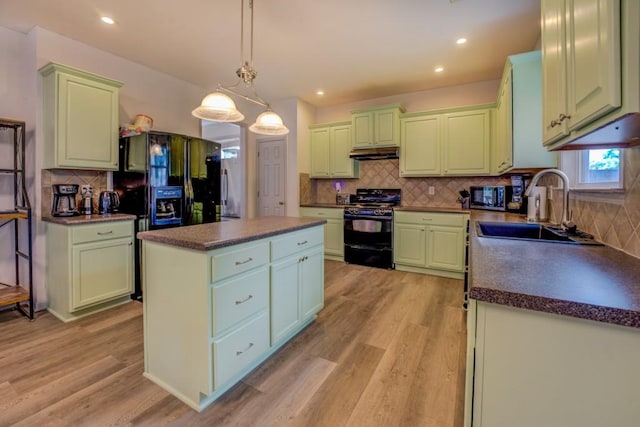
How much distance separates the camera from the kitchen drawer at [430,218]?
12.2ft

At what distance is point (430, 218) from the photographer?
389 cm

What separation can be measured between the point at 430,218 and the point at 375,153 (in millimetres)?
1253

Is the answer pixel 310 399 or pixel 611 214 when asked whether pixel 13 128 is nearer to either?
pixel 310 399

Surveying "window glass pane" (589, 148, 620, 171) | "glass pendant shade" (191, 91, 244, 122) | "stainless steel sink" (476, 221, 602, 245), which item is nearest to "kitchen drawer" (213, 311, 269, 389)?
"glass pendant shade" (191, 91, 244, 122)

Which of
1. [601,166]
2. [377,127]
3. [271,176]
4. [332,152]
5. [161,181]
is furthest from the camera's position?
[271,176]

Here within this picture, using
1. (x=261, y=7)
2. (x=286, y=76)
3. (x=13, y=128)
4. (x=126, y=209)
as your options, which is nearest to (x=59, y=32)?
(x=13, y=128)

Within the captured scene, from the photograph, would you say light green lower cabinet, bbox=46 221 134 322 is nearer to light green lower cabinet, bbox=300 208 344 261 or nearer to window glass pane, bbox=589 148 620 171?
light green lower cabinet, bbox=300 208 344 261

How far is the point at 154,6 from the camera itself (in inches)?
94.8

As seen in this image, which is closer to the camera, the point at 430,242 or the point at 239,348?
the point at 239,348

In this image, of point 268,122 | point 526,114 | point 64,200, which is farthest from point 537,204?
point 64,200

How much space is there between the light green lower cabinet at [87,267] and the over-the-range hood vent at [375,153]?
3.11 meters

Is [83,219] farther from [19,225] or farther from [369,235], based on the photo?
[369,235]

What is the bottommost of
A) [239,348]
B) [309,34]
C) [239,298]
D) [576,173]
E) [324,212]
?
[239,348]

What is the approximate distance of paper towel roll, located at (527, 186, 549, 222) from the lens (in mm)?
2613
